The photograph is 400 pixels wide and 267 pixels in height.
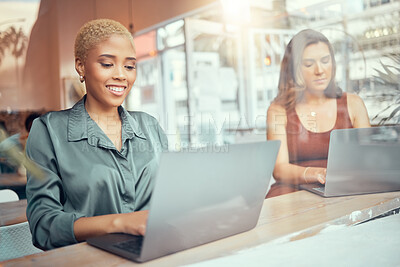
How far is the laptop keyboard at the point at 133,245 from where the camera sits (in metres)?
0.85

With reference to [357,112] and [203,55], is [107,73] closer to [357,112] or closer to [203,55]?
[357,112]

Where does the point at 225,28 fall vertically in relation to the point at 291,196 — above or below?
above

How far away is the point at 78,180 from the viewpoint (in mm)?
1357

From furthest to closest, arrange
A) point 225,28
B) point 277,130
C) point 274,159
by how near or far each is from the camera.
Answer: point 225,28
point 277,130
point 274,159

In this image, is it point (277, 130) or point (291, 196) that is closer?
point (291, 196)

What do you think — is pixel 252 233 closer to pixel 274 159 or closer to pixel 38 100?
pixel 274 159

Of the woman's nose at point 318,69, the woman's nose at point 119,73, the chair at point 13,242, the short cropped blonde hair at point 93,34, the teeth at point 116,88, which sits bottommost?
the chair at point 13,242

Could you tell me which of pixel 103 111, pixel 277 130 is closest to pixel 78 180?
pixel 103 111

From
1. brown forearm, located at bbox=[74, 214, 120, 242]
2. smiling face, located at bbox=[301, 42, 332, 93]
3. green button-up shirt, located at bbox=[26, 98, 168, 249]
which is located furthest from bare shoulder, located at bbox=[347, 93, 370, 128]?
brown forearm, located at bbox=[74, 214, 120, 242]

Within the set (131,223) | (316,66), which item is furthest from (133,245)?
(316,66)

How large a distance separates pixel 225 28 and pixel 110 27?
2860 mm

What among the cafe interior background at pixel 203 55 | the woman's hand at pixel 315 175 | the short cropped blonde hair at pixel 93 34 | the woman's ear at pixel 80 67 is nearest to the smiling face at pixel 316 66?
the cafe interior background at pixel 203 55

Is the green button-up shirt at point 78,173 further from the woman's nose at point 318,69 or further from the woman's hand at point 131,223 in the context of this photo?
the woman's nose at point 318,69

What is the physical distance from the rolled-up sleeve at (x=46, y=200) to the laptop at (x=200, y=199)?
0.84ft
